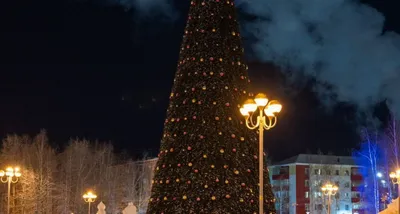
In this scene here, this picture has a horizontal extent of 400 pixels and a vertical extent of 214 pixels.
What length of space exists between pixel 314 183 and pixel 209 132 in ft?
170

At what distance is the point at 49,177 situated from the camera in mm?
44406

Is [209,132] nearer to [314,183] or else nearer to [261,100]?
[261,100]


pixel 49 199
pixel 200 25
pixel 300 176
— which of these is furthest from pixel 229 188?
pixel 300 176

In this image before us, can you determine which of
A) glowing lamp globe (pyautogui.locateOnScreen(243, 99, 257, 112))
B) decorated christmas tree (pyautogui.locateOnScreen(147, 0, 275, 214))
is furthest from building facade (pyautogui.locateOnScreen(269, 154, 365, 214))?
glowing lamp globe (pyautogui.locateOnScreen(243, 99, 257, 112))

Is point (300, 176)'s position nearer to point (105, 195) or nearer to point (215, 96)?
point (105, 195)

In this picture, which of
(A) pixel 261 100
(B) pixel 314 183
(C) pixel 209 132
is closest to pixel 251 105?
(A) pixel 261 100

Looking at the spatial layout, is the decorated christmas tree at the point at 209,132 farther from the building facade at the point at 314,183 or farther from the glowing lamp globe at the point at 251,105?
the building facade at the point at 314,183

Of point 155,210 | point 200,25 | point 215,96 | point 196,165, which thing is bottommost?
point 155,210

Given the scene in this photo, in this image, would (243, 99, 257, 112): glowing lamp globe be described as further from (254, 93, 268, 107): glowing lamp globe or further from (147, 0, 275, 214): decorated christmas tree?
(147, 0, 275, 214): decorated christmas tree

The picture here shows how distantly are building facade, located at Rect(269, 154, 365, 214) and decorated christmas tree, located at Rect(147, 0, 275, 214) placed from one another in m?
46.7

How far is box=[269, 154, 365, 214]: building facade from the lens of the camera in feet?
202

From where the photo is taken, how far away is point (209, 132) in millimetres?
12469

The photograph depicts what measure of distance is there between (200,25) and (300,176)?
53816 millimetres

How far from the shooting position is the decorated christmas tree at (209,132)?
12.1 m
